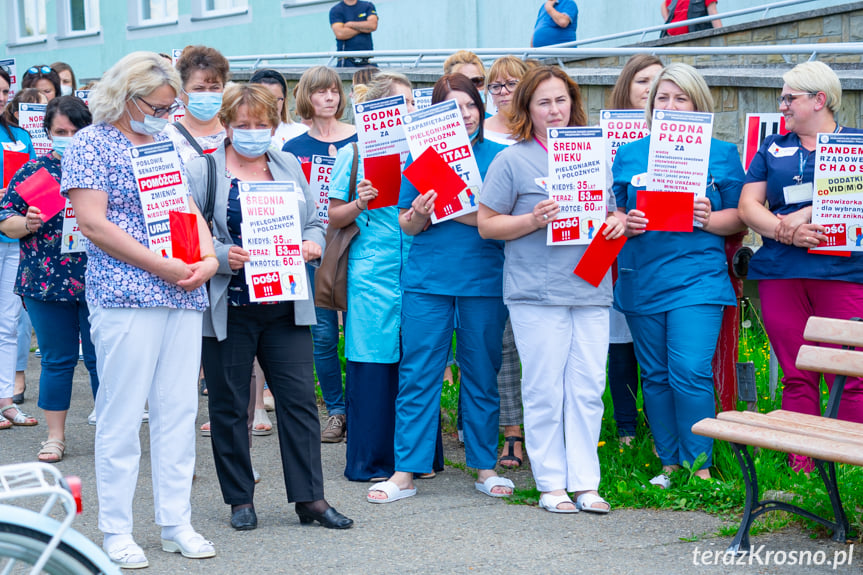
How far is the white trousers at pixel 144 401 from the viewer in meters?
4.74

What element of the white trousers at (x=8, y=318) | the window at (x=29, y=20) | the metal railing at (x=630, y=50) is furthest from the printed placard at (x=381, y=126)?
the window at (x=29, y=20)

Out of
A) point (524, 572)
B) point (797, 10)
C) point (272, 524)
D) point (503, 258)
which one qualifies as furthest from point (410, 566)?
point (797, 10)

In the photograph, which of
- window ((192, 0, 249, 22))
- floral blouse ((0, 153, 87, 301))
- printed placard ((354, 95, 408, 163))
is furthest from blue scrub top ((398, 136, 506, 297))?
window ((192, 0, 249, 22))

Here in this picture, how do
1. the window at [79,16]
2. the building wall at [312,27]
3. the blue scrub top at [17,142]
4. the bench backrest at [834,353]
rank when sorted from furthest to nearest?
the window at [79,16] → the building wall at [312,27] → the blue scrub top at [17,142] → the bench backrest at [834,353]

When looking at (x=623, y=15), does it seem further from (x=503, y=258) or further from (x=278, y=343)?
(x=278, y=343)

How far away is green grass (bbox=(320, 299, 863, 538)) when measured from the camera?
513 centimetres

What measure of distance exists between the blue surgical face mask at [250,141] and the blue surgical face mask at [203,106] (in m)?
1.26

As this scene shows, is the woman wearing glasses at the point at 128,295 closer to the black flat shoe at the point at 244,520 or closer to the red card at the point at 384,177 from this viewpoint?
the black flat shoe at the point at 244,520

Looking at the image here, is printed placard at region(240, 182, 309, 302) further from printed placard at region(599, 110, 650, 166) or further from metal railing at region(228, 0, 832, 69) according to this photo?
metal railing at region(228, 0, 832, 69)

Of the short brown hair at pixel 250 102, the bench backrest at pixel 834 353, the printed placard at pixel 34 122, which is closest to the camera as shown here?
the bench backrest at pixel 834 353

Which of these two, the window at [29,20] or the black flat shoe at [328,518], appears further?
the window at [29,20]

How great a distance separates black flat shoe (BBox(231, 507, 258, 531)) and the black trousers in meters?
0.05

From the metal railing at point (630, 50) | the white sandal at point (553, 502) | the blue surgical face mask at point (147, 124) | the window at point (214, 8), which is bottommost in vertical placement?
the white sandal at point (553, 502)

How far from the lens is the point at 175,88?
4828 mm
